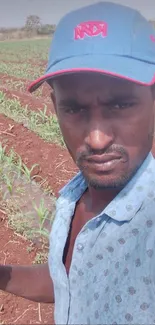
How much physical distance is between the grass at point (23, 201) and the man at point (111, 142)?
84.4 inches

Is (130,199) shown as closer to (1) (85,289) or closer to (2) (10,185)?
(1) (85,289)

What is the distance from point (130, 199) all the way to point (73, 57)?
0.32m

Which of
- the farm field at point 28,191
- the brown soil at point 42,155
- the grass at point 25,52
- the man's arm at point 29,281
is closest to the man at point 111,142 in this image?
the man's arm at point 29,281

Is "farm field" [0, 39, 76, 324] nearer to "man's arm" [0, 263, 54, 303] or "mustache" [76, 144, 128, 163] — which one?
"man's arm" [0, 263, 54, 303]

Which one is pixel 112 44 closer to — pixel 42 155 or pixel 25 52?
pixel 42 155

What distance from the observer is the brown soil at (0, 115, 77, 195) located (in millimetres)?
4228

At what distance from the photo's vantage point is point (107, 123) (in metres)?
1.03

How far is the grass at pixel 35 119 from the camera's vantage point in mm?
5659

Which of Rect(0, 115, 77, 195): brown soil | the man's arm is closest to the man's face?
the man's arm

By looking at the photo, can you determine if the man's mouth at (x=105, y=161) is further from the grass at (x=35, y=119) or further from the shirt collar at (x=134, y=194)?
the grass at (x=35, y=119)

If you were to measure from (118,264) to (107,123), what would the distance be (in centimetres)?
29

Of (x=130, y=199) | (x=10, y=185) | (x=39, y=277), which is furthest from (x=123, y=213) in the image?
(x=10, y=185)

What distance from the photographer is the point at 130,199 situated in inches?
42.7

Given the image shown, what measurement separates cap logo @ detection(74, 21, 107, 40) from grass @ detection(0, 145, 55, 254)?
7.59 feet
